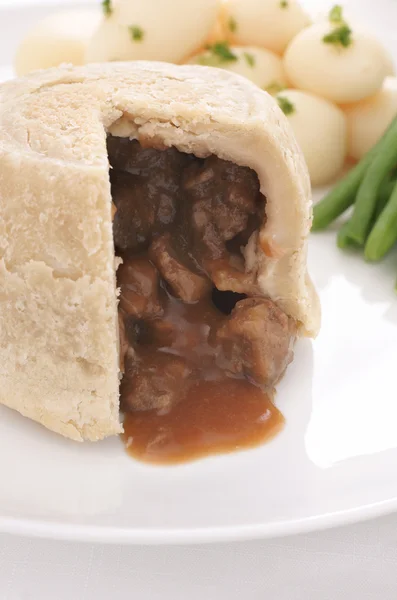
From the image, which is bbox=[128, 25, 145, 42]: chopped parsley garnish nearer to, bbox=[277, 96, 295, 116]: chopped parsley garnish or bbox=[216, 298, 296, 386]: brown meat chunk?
bbox=[277, 96, 295, 116]: chopped parsley garnish

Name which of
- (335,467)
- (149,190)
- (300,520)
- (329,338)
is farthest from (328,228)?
(300,520)

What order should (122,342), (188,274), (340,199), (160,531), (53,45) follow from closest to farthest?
1. (160,531)
2. (122,342)
3. (188,274)
4. (340,199)
5. (53,45)

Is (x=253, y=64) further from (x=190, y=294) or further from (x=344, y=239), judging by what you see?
(x=190, y=294)

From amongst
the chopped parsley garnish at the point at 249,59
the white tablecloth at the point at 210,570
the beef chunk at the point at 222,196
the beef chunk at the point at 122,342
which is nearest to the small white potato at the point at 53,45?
the chopped parsley garnish at the point at 249,59

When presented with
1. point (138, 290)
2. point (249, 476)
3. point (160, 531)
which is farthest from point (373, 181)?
point (160, 531)

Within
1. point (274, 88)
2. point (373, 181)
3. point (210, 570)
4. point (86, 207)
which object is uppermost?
point (86, 207)

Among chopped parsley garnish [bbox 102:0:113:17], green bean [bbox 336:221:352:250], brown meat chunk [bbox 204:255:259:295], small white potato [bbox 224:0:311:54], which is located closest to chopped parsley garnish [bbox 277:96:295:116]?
small white potato [bbox 224:0:311:54]
